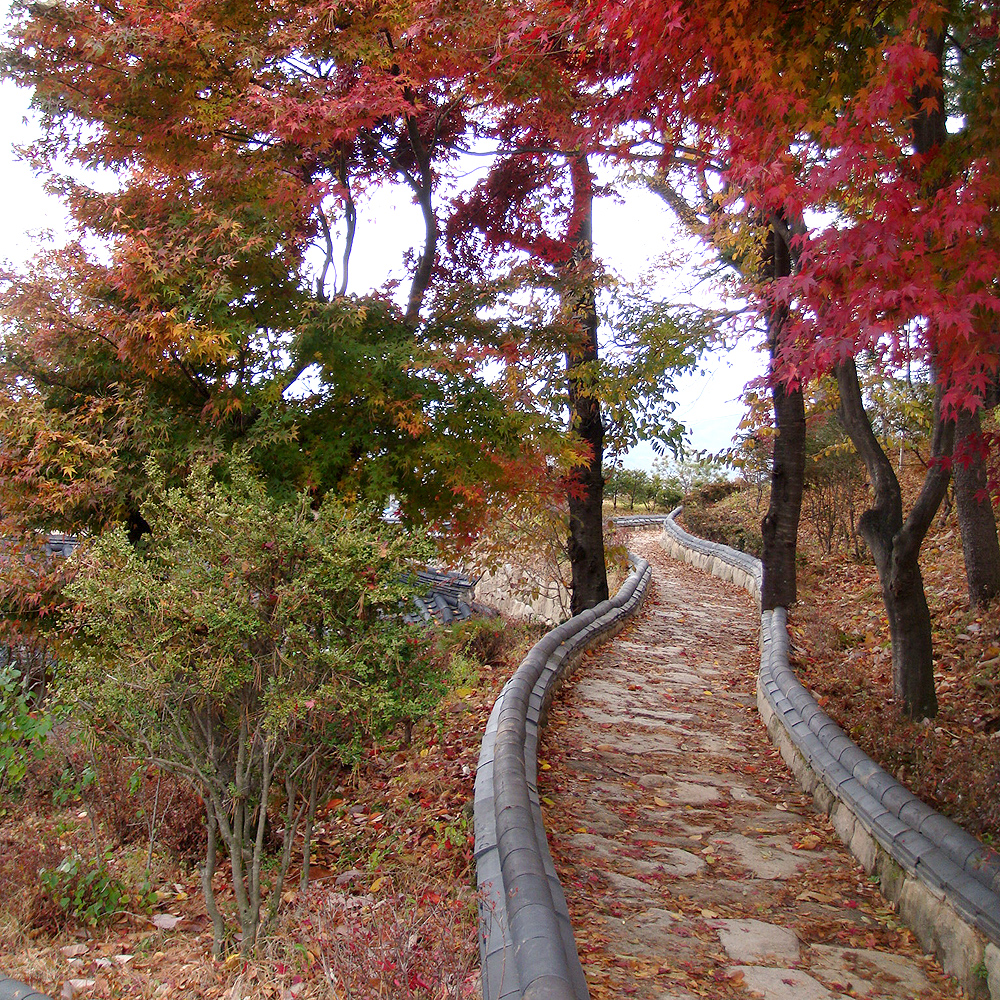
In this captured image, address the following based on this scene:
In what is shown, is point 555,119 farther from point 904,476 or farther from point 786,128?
point 904,476

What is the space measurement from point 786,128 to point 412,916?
4.55 metres

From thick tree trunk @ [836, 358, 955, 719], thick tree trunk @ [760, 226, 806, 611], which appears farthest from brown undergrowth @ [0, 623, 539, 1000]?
thick tree trunk @ [760, 226, 806, 611]

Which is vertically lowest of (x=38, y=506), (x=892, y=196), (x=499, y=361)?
(x=38, y=506)

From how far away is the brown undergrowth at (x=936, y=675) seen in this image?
480 cm

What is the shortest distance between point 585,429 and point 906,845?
26.6ft

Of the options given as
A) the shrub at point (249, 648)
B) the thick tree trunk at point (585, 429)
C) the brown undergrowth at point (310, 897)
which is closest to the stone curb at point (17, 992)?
the brown undergrowth at point (310, 897)

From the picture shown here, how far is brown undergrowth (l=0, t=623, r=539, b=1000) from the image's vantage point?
3.61m

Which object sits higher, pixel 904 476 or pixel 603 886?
pixel 904 476

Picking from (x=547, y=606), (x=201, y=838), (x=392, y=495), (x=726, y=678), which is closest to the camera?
(x=201, y=838)

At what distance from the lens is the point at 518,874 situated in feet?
12.3

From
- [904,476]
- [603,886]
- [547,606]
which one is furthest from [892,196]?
[904,476]

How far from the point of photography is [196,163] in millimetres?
7852

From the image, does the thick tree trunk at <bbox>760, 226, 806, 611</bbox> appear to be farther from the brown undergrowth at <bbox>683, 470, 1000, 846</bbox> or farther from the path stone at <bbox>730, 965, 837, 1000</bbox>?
the path stone at <bbox>730, 965, 837, 1000</bbox>

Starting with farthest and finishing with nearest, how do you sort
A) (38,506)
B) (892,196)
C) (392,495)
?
(392,495) < (38,506) < (892,196)
